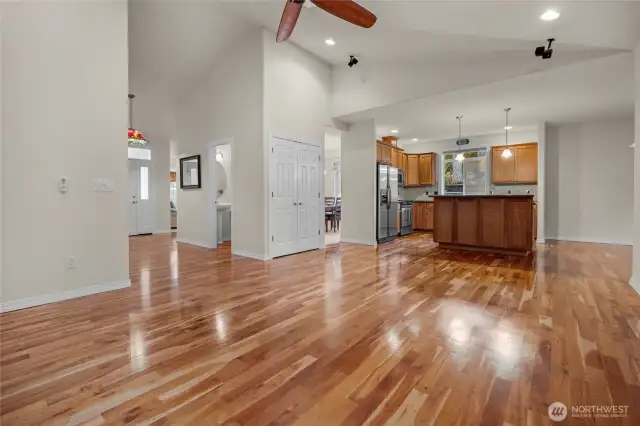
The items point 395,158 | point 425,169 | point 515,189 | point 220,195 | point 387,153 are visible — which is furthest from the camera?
point 425,169

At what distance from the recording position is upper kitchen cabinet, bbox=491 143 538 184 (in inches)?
306

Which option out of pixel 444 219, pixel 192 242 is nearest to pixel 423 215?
pixel 444 219

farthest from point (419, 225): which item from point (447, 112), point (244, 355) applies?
point (244, 355)

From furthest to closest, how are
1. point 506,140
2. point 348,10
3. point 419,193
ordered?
point 419,193, point 506,140, point 348,10

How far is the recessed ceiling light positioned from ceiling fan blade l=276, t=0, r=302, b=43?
2.59 m

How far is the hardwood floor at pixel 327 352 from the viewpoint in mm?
1442

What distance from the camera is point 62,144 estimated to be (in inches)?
118

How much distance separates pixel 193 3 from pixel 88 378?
4497 mm

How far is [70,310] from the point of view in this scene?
9.02 ft

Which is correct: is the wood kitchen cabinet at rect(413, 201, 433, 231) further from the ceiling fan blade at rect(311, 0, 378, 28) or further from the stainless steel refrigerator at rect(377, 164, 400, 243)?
the ceiling fan blade at rect(311, 0, 378, 28)

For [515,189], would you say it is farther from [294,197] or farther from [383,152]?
[294,197]

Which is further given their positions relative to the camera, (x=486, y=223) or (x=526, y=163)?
(x=526, y=163)

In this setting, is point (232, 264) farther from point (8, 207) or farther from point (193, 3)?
point (193, 3)

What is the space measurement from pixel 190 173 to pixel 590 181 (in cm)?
863
